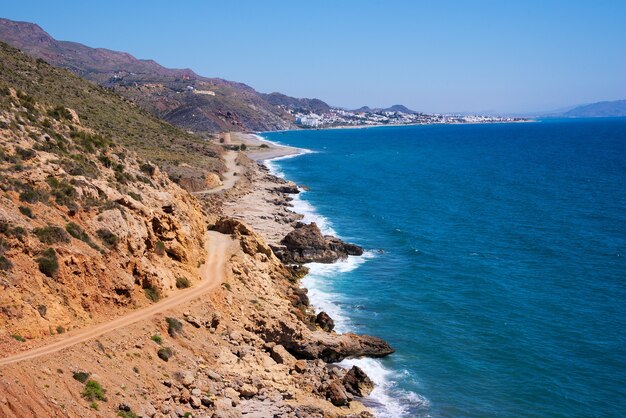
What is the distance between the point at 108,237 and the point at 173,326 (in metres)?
5.28

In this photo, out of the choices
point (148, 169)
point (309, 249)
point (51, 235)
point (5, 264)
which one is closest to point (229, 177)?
point (309, 249)

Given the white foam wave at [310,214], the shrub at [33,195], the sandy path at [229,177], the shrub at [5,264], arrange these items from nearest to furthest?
the shrub at [5,264], the shrub at [33,195], the white foam wave at [310,214], the sandy path at [229,177]

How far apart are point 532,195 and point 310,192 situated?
1231 inches

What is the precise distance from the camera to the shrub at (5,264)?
21.1 meters

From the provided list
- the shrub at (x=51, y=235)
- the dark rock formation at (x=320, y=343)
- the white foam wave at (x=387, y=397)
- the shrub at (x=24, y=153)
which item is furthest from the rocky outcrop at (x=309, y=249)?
the shrub at (x=51, y=235)

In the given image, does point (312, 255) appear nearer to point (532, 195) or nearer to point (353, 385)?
point (353, 385)

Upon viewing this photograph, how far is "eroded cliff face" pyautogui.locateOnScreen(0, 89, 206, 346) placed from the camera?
21.7 meters

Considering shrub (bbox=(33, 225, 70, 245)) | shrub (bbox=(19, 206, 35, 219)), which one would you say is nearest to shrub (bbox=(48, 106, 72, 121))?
shrub (bbox=(19, 206, 35, 219))

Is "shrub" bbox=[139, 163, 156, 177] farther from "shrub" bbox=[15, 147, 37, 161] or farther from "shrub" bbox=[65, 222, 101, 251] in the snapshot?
"shrub" bbox=[65, 222, 101, 251]

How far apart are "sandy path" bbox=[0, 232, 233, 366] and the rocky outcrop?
10.4 m

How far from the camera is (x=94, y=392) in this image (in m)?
18.7

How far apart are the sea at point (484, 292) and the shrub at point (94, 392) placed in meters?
12.5

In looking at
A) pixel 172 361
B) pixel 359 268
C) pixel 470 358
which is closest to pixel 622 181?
pixel 359 268

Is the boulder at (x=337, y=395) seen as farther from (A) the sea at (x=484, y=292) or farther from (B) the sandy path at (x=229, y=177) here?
(B) the sandy path at (x=229, y=177)
